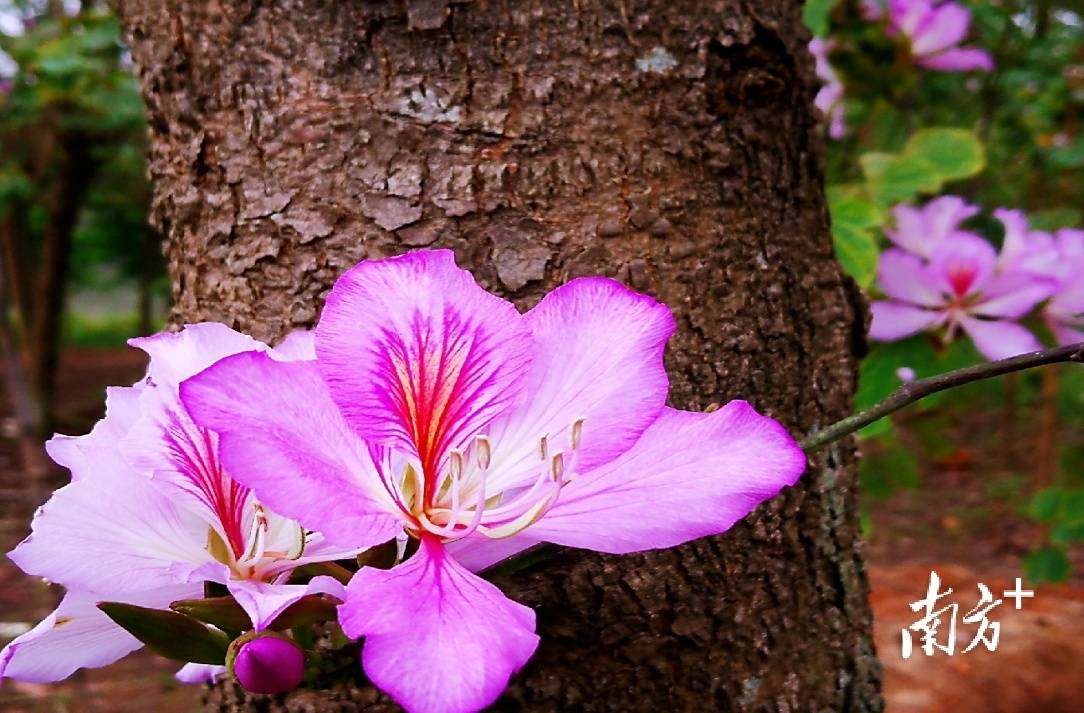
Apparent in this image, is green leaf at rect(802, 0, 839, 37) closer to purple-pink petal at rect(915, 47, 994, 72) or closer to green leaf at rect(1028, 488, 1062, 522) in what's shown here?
purple-pink petal at rect(915, 47, 994, 72)

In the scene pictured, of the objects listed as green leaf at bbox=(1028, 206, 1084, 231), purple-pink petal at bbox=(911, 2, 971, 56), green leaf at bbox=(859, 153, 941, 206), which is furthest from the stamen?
green leaf at bbox=(1028, 206, 1084, 231)

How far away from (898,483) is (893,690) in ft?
2.06

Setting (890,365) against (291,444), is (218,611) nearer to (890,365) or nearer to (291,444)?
(291,444)

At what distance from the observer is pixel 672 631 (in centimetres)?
69

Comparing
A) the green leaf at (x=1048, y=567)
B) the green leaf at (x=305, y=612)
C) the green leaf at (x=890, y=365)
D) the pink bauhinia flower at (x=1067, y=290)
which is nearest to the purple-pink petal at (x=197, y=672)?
the green leaf at (x=305, y=612)

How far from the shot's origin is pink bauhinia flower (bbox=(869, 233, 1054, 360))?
3.95 ft

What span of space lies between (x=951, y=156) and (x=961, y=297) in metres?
0.47

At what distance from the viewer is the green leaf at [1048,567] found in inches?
83.6

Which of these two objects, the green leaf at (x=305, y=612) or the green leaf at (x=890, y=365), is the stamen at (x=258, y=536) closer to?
the green leaf at (x=305, y=612)

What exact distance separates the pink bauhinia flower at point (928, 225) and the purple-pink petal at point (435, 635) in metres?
1.09

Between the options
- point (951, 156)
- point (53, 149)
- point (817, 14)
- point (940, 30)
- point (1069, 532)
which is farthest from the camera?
point (53, 149)

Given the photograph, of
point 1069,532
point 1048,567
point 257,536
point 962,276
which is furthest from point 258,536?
point 1048,567

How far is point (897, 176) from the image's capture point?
152 centimetres

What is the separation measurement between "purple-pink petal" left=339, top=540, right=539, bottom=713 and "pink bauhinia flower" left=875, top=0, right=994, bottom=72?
164 centimetres
